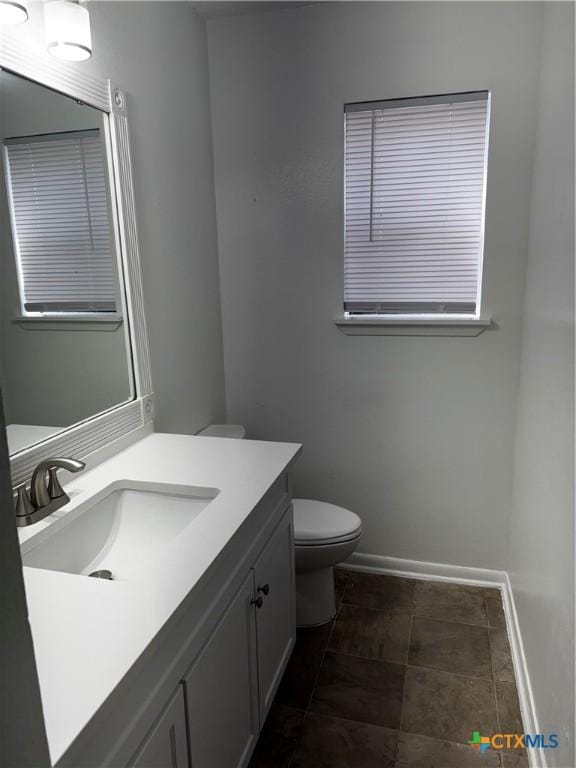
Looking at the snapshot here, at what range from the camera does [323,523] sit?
2.15 m

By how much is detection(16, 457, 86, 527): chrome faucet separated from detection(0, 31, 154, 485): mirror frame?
0.07 m

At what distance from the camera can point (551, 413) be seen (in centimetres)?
160

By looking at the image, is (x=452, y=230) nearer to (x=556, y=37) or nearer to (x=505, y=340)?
(x=505, y=340)

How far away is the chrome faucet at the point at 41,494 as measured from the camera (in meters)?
1.29

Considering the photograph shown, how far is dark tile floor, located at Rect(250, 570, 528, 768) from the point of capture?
1675 millimetres

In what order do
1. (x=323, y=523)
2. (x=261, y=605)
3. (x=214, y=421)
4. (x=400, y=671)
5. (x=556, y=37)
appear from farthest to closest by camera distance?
(x=214, y=421) < (x=323, y=523) < (x=400, y=671) < (x=556, y=37) < (x=261, y=605)

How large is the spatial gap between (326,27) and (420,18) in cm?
38

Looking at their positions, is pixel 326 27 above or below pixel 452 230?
above

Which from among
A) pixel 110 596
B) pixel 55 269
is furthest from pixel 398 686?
pixel 55 269

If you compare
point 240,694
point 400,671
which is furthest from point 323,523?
point 240,694

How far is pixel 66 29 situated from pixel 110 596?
4.53 ft

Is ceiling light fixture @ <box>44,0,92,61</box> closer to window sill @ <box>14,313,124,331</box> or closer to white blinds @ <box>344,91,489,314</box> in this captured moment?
window sill @ <box>14,313,124,331</box>

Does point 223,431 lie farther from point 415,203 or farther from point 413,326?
point 415,203

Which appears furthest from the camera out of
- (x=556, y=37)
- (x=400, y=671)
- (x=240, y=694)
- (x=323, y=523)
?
(x=323, y=523)
